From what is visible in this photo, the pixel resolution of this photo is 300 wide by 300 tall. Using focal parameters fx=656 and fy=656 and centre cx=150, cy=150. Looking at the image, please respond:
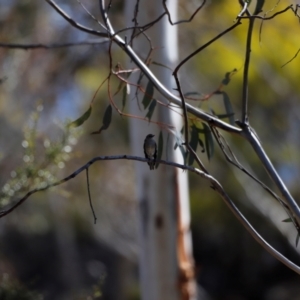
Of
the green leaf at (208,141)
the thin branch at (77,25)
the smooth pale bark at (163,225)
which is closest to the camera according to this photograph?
the thin branch at (77,25)

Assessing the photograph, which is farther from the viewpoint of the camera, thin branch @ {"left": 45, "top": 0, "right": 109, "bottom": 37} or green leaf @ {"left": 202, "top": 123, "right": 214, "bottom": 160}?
green leaf @ {"left": 202, "top": 123, "right": 214, "bottom": 160}

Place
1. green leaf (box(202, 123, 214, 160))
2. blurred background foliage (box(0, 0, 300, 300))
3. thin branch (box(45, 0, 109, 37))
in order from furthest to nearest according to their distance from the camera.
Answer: blurred background foliage (box(0, 0, 300, 300))
green leaf (box(202, 123, 214, 160))
thin branch (box(45, 0, 109, 37))

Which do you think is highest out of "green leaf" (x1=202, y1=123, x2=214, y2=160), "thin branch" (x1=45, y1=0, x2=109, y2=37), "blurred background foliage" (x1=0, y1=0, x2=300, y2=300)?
"blurred background foliage" (x1=0, y1=0, x2=300, y2=300)

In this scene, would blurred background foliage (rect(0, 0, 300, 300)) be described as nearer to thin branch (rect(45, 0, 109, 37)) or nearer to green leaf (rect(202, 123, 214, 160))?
thin branch (rect(45, 0, 109, 37))

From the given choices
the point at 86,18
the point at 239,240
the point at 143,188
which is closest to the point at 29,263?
the point at 239,240

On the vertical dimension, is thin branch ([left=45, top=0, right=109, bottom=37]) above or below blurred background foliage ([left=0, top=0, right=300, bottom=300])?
below

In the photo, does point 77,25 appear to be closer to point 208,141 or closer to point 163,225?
point 208,141

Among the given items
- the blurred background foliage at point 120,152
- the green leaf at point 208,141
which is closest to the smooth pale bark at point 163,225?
the green leaf at point 208,141

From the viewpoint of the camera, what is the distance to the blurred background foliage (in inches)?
227

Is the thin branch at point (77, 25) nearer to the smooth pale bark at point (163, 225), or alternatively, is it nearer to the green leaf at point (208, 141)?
the green leaf at point (208, 141)

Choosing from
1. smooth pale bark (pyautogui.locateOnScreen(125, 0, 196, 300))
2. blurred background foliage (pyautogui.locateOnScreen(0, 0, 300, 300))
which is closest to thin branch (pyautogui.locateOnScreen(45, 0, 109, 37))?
smooth pale bark (pyautogui.locateOnScreen(125, 0, 196, 300))

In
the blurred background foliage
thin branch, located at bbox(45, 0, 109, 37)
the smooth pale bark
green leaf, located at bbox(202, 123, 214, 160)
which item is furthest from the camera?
the blurred background foliage

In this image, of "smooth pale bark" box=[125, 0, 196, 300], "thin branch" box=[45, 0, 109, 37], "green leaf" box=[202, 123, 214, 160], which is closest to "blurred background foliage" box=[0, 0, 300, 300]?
"smooth pale bark" box=[125, 0, 196, 300]

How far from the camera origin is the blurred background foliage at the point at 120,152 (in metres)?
5.78
